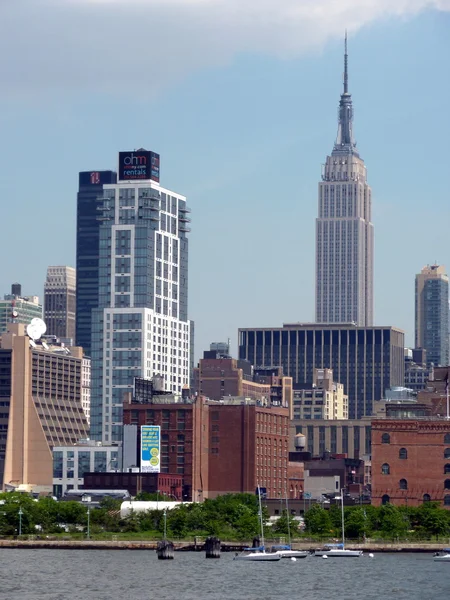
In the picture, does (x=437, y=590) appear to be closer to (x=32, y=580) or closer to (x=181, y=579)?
(x=181, y=579)

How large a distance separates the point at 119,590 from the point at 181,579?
16277mm

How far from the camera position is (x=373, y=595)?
180000mm

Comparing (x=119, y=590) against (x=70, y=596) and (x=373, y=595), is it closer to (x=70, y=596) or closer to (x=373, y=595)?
(x=70, y=596)

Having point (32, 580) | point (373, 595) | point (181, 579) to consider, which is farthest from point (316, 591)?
point (32, 580)

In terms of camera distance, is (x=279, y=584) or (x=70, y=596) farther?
(x=279, y=584)

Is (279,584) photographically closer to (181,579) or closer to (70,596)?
(181,579)

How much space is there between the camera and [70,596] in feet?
571

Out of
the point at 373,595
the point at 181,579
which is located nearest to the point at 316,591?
the point at 373,595

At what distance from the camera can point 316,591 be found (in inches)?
7288

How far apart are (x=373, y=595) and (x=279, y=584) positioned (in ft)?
57.1

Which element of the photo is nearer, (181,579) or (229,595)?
(229,595)

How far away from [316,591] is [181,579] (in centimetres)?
1955

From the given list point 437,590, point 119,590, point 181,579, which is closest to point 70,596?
point 119,590

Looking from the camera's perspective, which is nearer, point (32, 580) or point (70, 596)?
point (70, 596)
